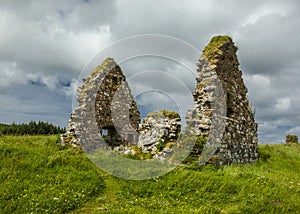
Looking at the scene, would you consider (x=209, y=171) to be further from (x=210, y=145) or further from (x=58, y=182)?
(x=58, y=182)

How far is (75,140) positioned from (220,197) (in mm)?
10209

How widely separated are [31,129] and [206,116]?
51.9 ft

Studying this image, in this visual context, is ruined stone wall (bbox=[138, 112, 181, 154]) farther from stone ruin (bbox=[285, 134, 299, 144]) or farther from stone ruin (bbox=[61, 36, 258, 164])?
stone ruin (bbox=[285, 134, 299, 144])

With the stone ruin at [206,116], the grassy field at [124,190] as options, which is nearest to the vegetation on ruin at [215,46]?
the stone ruin at [206,116]

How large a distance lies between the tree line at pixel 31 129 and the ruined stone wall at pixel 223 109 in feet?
48.9

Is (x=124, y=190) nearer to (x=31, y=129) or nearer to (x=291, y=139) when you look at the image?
(x=31, y=129)

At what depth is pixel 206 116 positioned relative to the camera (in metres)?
12.8

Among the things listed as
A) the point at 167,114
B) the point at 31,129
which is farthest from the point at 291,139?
the point at 31,129

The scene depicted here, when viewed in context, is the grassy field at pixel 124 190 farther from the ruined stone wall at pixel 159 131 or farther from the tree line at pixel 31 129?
the tree line at pixel 31 129

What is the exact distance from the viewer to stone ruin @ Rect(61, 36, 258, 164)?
12727mm

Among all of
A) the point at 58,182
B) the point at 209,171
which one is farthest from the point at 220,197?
the point at 58,182

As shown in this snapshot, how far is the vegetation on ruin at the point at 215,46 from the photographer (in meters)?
14.2

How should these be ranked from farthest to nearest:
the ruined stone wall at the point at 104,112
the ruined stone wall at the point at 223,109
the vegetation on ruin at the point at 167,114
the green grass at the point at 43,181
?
the ruined stone wall at the point at 104,112, the vegetation on ruin at the point at 167,114, the ruined stone wall at the point at 223,109, the green grass at the point at 43,181

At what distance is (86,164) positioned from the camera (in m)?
10.9
